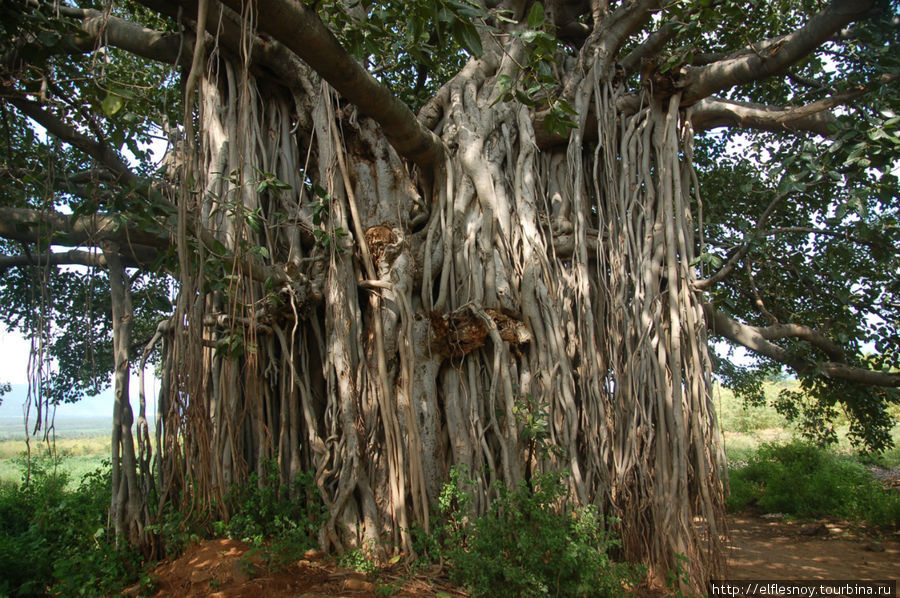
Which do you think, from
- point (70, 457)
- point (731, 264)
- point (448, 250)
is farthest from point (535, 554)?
point (70, 457)

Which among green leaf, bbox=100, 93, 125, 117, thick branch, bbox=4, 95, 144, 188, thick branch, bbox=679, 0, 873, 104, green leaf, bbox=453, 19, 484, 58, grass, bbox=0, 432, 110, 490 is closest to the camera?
green leaf, bbox=100, 93, 125, 117

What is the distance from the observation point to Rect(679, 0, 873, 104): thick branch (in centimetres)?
297

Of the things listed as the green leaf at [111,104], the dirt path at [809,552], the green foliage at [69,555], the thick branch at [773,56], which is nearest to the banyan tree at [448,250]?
the thick branch at [773,56]

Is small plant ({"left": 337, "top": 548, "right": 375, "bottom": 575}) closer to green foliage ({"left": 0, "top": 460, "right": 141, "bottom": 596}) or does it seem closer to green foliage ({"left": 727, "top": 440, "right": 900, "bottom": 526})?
green foliage ({"left": 0, "top": 460, "right": 141, "bottom": 596})

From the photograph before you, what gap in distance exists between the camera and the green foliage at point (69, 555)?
2.42 m

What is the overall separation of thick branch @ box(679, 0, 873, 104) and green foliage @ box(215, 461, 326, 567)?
327cm

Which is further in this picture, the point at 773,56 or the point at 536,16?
the point at 773,56

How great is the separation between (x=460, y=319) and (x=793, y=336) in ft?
7.29

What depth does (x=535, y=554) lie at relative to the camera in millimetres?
2168

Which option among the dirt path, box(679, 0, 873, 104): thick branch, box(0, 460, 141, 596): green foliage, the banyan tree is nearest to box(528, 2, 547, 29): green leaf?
the banyan tree

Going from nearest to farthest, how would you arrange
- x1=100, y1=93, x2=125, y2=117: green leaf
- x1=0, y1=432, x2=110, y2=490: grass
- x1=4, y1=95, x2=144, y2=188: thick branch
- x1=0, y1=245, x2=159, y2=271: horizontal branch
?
x1=100, y1=93, x2=125, y2=117: green leaf, x1=4, y1=95, x2=144, y2=188: thick branch, x1=0, y1=245, x2=159, y2=271: horizontal branch, x1=0, y1=432, x2=110, y2=490: grass

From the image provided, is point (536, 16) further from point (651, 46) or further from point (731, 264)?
point (651, 46)

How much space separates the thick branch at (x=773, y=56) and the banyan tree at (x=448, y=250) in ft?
0.04

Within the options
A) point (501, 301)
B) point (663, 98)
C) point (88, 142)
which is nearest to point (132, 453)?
point (88, 142)
